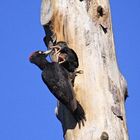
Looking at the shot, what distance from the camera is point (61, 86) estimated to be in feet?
15.0

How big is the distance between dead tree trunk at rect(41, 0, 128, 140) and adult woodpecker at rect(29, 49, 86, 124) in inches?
2.9

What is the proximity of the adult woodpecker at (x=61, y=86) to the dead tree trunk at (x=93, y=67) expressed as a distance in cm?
7

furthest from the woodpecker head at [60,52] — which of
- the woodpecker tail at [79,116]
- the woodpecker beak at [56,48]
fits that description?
the woodpecker tail at [79,116]

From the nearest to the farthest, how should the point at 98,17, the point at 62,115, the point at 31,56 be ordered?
A: the point at 62,115
the point at 98,17
the point at 31,56

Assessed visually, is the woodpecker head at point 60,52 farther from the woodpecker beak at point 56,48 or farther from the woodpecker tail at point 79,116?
the woodpecker tail at point 79,116

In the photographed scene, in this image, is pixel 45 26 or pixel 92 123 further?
pixel 45 26

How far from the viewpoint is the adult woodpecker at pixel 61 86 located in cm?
443

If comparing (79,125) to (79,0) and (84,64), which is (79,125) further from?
(79,0)

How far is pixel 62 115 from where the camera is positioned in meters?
4.62

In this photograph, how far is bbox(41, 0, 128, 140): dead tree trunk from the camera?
174 inches

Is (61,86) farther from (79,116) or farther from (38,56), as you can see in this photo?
(38,56)

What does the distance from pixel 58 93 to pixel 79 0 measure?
3.15 feet

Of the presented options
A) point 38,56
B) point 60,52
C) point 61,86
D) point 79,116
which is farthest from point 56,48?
point 79,116

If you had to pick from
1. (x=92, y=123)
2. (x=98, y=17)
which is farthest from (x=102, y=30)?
(x=92, y=123)
